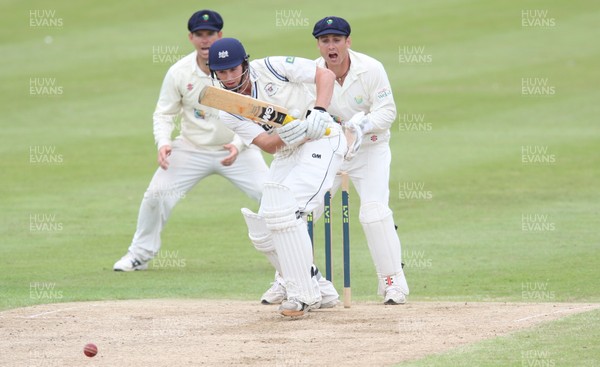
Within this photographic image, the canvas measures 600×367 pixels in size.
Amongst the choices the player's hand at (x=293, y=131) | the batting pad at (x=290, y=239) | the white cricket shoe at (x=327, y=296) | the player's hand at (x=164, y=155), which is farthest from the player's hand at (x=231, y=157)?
the player's hand at (x=293, y=131)

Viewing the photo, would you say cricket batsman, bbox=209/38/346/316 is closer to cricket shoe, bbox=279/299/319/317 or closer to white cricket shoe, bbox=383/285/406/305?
cricket shoe, bbox=279/299/319/317

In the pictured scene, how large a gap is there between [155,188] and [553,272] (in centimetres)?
397

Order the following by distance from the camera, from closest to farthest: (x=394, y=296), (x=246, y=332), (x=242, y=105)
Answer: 1. (x=246, y=332)
2. (x=242, y=105)
3. (x=394, y=296)

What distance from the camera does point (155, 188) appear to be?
11.4 m

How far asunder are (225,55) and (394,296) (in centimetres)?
245

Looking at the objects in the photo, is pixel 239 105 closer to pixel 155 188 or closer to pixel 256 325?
pixel 256 325

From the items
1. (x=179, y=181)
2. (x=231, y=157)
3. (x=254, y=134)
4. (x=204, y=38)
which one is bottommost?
(x=179, y=181)

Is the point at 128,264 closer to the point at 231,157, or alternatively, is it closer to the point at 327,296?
the point at 231,157

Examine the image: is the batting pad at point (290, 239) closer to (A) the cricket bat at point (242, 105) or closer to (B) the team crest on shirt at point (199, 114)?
(A) the cricket bat at point (242, 105)

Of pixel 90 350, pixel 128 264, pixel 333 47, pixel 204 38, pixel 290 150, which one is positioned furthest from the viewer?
pixel 128 264

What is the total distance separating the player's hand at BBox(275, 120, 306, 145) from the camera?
788 centimetres

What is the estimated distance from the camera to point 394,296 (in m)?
8.97

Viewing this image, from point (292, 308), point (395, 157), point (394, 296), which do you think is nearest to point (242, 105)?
point (292, 308)

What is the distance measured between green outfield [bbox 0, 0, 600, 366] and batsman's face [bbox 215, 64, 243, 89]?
8.39ft
